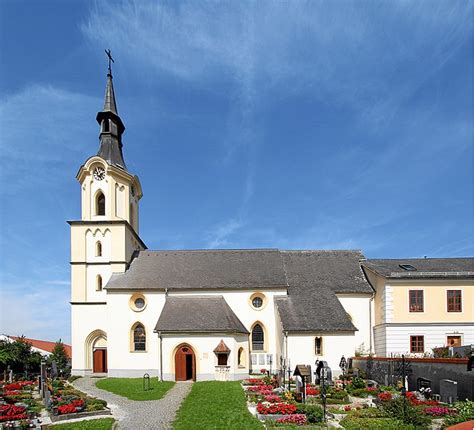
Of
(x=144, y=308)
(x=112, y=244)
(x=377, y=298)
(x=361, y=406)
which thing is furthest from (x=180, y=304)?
(x=361, y=406)

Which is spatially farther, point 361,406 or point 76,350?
point 76,350

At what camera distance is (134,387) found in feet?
93.9

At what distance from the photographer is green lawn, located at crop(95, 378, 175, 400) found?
25047mm

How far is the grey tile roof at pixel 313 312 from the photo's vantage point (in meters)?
32.3

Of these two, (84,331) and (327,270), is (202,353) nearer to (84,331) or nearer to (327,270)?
(84,331)

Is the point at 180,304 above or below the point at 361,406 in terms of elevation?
above

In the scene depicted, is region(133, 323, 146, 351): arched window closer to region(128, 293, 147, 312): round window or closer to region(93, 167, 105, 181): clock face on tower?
region(128, 293, 147, 312): round window

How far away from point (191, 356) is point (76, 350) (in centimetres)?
1041

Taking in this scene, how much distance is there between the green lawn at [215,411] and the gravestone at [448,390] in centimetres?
907

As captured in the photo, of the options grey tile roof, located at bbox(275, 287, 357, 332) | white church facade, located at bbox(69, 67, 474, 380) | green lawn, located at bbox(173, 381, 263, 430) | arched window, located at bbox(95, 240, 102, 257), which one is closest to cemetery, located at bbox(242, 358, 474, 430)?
green lawn, located at bbox(173, 381, 263, 430)

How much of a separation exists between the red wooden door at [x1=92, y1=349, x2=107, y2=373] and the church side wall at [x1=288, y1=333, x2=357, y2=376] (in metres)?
15.8

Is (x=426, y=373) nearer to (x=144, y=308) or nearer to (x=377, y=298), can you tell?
(x=377, y=298)

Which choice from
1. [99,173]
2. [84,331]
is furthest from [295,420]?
[99,173]

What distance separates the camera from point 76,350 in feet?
120
